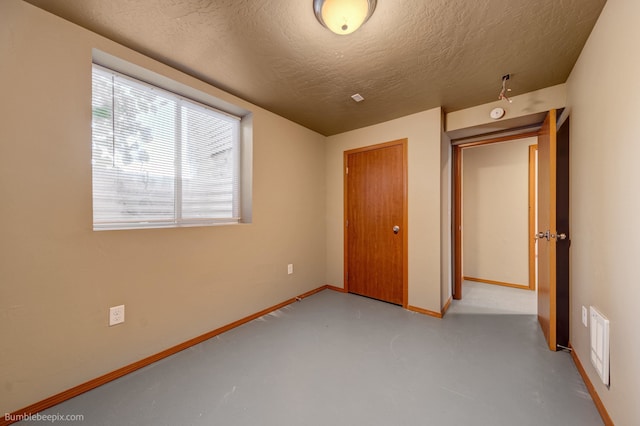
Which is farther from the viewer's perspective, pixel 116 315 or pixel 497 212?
pixel 497 212

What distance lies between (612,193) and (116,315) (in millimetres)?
3087

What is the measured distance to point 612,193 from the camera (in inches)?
50.5

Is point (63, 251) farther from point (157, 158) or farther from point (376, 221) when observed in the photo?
point (376, 221)

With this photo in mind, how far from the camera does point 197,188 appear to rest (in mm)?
2342

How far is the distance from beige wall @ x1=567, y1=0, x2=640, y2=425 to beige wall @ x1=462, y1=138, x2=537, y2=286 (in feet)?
7.21

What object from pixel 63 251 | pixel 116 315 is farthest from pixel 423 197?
pixel 63 251

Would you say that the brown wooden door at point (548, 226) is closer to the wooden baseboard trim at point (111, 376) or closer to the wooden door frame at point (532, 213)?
the wooden door frame at point (532, 213)

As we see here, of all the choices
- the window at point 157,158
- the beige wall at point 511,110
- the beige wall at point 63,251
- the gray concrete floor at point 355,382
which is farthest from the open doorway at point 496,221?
the beige wall at point 63,251

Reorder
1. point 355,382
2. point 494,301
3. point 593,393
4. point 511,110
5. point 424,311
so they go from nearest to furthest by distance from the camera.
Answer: point 593,393, point 355,382, point 511,110, point 424,311, point 494,301

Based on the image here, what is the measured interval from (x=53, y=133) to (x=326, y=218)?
2.84 metres

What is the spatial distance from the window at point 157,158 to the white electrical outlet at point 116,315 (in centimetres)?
58

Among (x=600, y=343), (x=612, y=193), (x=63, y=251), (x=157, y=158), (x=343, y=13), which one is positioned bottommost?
(x=600, y=343)

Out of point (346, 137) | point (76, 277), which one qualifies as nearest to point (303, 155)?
point (346, 137)

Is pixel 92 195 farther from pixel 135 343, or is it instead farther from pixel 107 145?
pixel 135 343
